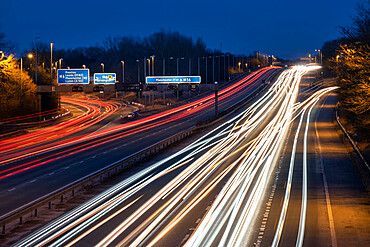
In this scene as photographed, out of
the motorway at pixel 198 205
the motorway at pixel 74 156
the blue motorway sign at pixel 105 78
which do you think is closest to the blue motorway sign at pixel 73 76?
the blue motorway sign at pixel 105 78

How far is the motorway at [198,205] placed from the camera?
17.0 m

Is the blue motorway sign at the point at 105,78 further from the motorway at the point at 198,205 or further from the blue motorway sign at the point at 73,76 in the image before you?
the motorway at the point at 198,205

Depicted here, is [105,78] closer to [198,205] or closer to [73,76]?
[73,76]

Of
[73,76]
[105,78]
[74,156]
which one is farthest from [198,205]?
[105,78]

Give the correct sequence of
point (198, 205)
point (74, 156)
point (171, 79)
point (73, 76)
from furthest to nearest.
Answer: point (171, 79) → point (73, 76) → point (74, 156) → point (198, 205)

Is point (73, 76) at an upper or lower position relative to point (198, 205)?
upper

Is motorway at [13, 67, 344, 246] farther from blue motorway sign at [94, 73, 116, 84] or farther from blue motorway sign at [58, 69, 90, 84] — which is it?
blue motorway sign at [94, 73, 116, 84]

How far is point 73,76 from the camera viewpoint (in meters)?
68.9

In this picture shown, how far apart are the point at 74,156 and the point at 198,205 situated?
21.1 meters

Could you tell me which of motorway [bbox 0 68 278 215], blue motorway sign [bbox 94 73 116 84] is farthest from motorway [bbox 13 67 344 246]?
blue motorway sign [bbox 94 73 116 84]

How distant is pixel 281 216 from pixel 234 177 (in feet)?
28.9

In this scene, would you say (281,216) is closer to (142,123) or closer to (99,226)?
(99,226)

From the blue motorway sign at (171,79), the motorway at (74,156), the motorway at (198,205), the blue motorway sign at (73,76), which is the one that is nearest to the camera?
the motorway at (198,205)

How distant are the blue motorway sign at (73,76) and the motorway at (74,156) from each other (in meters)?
8.49
